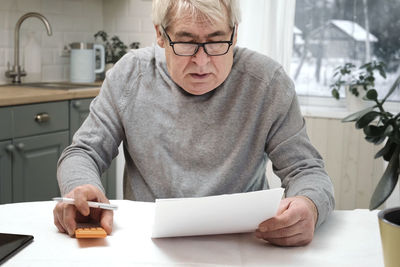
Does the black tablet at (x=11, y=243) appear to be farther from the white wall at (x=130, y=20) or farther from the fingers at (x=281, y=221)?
the white wall at (x=130, y=20)

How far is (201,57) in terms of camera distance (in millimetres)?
1420

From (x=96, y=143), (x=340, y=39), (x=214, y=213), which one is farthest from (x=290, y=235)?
(x=340, y=39)

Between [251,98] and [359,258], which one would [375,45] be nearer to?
[251,98]

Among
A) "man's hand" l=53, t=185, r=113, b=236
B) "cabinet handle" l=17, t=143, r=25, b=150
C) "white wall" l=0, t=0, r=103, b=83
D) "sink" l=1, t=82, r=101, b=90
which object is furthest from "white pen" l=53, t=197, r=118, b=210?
"white wall" l=0, t=0, r=103, b=83

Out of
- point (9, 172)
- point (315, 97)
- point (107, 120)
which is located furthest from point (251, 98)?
point (315, 97)

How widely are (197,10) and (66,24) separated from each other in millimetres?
2492

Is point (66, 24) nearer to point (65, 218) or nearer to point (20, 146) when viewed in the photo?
point (20, 146)

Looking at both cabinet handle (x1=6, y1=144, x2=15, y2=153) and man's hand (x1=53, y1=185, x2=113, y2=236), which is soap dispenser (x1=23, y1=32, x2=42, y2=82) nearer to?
cabinet handle (x1=6, y1=144, x2=15, y2=153)

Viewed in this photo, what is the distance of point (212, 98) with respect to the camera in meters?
1.58

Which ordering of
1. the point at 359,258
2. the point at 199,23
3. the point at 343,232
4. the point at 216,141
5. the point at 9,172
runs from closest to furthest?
the point at 359,258
the point at 343,232
the point at 199,23
the point at 216,141
the point at 9,172

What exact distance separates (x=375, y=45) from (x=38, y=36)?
6.75 feet

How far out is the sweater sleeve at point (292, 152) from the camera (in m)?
1.38

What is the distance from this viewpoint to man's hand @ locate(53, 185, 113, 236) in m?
1.13

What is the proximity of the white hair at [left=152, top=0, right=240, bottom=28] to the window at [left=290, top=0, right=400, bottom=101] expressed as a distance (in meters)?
2.06
